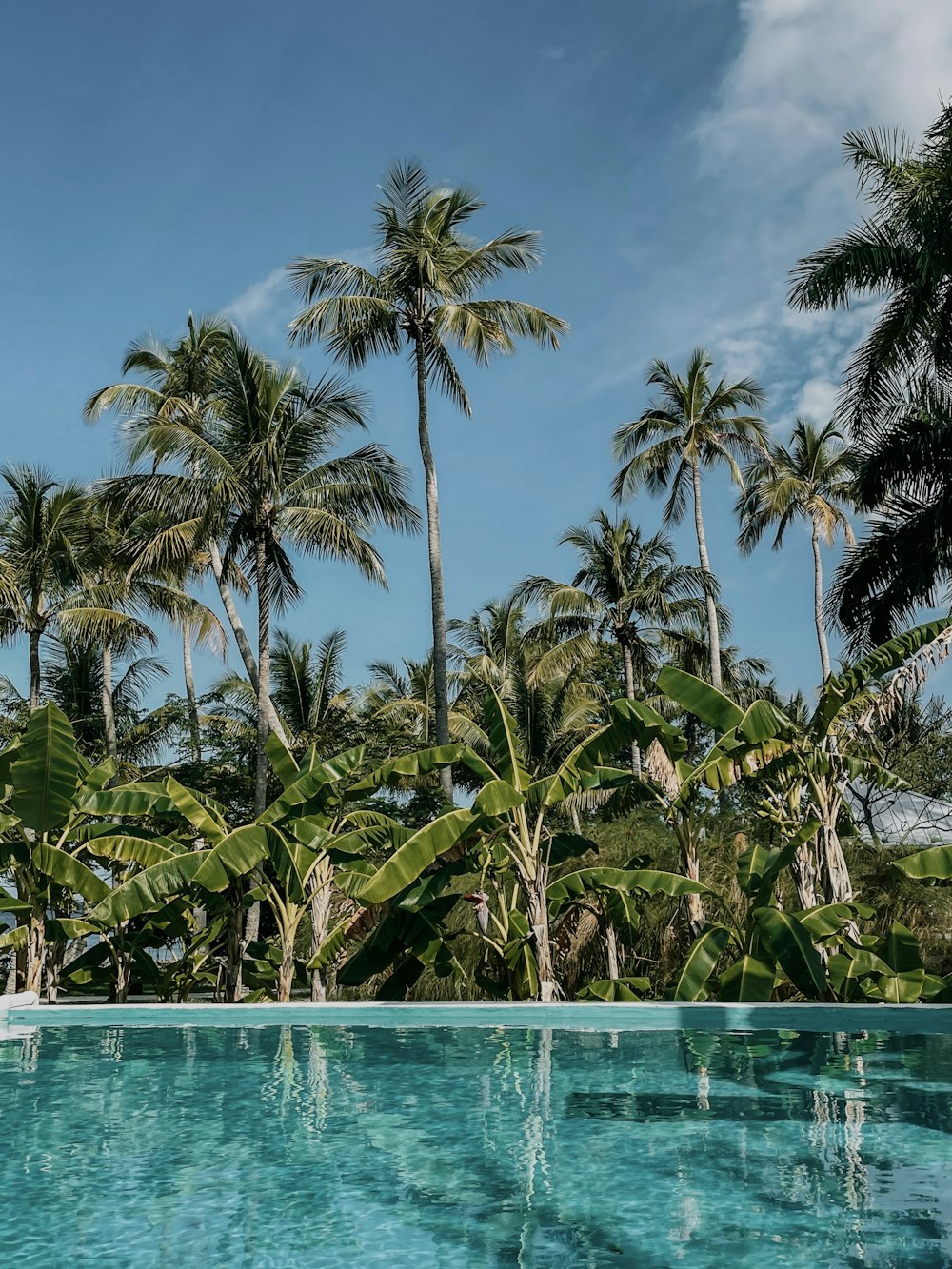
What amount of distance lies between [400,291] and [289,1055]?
14657 millimetres

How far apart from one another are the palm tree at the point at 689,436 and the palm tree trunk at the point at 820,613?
3.10 m

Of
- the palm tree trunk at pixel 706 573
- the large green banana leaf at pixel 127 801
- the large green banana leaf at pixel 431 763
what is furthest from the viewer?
the palm tree trunk at pixel 706 573

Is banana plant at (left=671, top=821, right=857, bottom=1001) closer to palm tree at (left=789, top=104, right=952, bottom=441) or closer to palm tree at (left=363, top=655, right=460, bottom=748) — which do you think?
palm tree at (left=789, top=104, right=952, bottom=441)

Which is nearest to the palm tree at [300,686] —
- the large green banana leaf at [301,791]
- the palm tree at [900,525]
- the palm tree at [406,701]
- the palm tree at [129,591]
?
the palm tree at [406,701]

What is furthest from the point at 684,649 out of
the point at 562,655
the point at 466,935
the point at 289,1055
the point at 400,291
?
the point at 289,1055

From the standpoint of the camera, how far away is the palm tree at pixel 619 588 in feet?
98.7

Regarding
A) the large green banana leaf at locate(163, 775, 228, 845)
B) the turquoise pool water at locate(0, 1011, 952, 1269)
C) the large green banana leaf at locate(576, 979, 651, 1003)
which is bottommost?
the turquoise pool water at locate(0, 1011, 952, 1269)

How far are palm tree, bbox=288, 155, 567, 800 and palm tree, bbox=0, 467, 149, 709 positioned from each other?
749 centimetres

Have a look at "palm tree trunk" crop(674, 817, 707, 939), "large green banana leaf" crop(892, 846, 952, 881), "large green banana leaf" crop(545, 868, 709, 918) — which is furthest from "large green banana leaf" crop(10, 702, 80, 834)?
"large green banana leaf" crop(892, 846, 952, 881)

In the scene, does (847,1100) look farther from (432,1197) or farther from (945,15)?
(945,15)

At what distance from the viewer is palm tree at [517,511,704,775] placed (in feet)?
98.7

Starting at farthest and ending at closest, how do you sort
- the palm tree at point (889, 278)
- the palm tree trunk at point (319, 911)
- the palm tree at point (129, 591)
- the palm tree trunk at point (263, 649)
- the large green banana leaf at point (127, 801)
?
the palm tree at point (129, 591), the palm tree trunk at point (263, 649), the palm tree at point (889, 278), the palm tree trunk at point (319, 911), the large green banana leaf at point (127, 801)

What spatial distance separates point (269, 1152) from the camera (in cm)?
616

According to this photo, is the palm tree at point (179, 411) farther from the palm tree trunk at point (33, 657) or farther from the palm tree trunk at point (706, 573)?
the palm tree trunk at point (706, 573)
